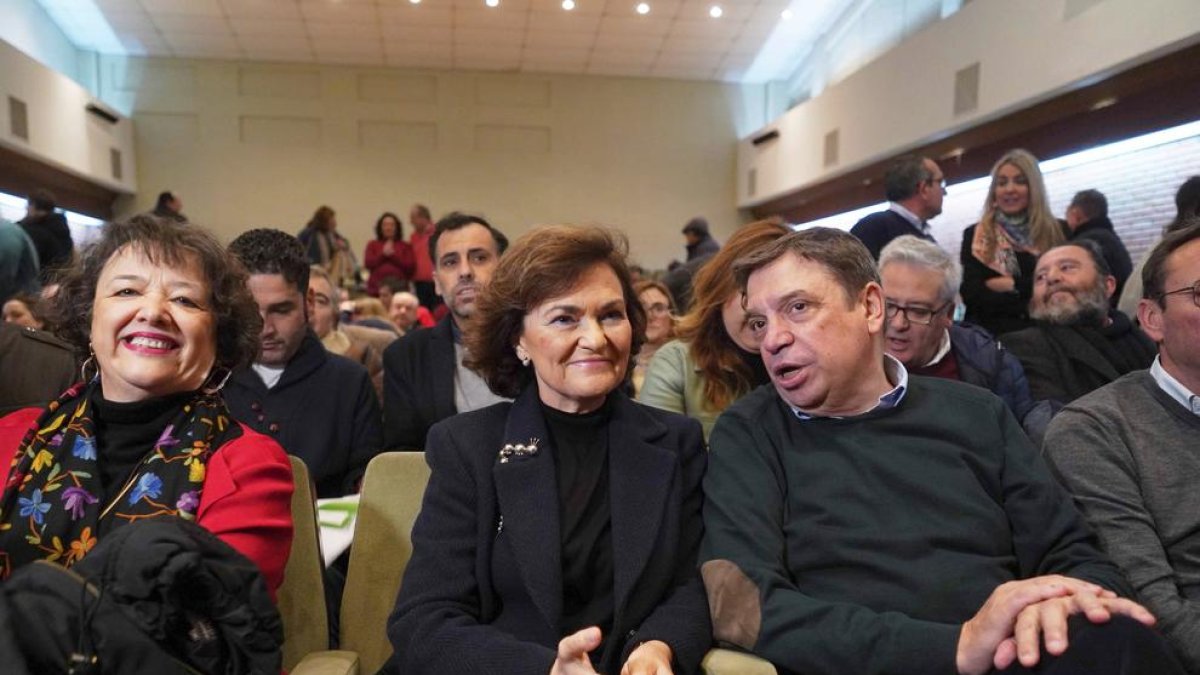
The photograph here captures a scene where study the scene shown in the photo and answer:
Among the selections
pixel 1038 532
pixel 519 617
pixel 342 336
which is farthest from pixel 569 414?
pixel 342 336

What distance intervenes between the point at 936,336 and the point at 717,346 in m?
0.61

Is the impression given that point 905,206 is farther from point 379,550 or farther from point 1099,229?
point 379,550

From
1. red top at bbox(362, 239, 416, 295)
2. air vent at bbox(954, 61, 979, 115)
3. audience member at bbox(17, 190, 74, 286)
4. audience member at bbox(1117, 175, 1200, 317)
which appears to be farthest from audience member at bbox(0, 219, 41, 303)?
air vent at bbox(954, 61, 979, 115)

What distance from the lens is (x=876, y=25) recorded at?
8.35m

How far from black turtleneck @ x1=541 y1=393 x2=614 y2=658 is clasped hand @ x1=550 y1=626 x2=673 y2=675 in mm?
127

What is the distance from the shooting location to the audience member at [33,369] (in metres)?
2.08

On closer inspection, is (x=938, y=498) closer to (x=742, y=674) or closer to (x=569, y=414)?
(x=742, y=674)

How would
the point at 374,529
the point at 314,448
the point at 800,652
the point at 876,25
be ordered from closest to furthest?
the point at 800,652, the point at 374,529, the point at 314,448, the point at 876,25

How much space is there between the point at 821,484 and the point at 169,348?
1210mm

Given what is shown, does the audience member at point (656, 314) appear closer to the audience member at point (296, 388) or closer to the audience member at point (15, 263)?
the audience member at point (296, 388)

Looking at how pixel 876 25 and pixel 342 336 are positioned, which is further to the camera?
pixel 876 25

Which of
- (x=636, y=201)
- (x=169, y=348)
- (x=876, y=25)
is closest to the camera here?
(x=169, y=348)

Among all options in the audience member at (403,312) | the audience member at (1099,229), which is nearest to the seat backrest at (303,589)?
the audience member at (1099,229)

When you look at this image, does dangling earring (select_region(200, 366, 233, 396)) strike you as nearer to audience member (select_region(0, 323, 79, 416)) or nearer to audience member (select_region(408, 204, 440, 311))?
audience member (select_region(0, 323, 79, 416))
